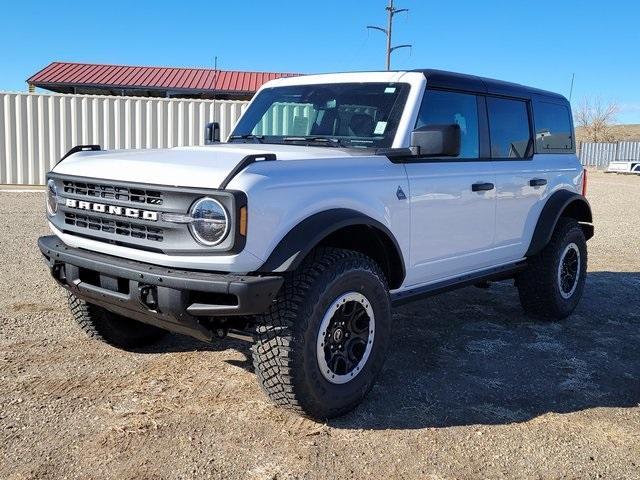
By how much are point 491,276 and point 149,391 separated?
2643mm

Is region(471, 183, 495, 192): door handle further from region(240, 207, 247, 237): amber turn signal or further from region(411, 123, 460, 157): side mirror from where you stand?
region(240, 207, 247, 237): amber turn signal

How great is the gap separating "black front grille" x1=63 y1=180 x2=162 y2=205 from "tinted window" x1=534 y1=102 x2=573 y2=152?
3.59 meters

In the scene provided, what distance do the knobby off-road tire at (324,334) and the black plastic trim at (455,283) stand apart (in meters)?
0.39

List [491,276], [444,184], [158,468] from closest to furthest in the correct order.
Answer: [158,468] → [444,184] → [491,276]

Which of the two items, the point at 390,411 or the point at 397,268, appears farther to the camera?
the point at 397,268

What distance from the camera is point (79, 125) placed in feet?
51.2

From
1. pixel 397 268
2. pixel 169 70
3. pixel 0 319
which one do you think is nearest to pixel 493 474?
pixel 397 268

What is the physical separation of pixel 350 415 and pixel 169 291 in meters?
1.26

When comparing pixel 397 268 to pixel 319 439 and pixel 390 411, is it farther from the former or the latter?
pixel 319 439

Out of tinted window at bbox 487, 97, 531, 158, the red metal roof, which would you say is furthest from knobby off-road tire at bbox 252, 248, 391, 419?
the red metal roof

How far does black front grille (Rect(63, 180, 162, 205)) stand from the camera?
3193 mm

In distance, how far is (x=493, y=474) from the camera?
296 centimetres

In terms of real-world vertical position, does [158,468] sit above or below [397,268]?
below

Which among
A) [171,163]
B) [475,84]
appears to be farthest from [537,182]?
[171,163]
